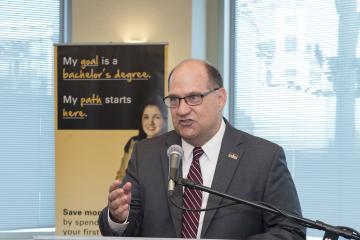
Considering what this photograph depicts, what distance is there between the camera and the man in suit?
2.02 meters

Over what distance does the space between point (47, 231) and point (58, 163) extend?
113 centimetres

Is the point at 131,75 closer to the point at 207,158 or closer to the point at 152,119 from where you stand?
the point at 152,119

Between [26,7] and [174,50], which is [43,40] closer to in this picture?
[26,7]

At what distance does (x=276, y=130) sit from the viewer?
4.53 m

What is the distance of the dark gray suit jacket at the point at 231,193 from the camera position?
2.02 meters

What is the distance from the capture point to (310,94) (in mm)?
4363

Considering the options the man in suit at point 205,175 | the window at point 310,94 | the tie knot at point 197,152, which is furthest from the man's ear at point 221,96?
the window at point 310,94

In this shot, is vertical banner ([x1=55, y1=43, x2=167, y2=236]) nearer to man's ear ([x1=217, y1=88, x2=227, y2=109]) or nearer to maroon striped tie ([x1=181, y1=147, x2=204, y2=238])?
man's ear ([x1=217, y1=88, x2=227, y2=109])

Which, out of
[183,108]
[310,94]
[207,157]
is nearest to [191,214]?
[207,157]

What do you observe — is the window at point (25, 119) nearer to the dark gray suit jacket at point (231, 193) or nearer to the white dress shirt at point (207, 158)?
the dark gray suit jacket at point (231, 193)

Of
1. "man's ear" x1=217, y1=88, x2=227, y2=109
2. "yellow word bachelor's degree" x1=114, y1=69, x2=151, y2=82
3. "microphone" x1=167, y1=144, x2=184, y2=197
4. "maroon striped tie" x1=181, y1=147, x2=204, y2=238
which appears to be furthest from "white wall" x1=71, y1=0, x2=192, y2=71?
"microphone" x1=167, y1=144, x2=184, y2=197

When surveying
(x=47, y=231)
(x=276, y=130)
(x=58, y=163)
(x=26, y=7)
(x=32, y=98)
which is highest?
(x=26, y=7)

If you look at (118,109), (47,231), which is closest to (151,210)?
(118,109)

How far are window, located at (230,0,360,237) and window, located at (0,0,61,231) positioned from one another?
2.08 m
